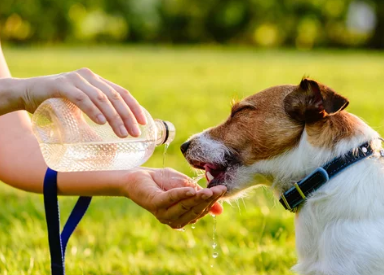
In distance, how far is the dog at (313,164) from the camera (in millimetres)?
2559

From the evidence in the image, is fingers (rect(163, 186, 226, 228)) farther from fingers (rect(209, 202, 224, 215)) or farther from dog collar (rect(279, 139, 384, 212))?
dog collar (rect(279, 139, 384, 212))

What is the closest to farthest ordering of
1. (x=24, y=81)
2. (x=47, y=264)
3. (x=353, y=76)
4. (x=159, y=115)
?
1. (x=24, y=81)
2. (x=47, y=264)
3. (x=159, y=115)
4. (x=353, y=76)

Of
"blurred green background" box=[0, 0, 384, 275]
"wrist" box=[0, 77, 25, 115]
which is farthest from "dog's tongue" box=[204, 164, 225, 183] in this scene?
"wrist" box=[0, 77, 25, 115]

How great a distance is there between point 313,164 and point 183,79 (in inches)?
415

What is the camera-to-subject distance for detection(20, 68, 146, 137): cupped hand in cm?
215

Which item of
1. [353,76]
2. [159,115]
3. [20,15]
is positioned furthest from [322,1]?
[159,115]

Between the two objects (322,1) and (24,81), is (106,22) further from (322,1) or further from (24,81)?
(24,81)

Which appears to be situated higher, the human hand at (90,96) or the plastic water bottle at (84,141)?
the human hand at (90,96)

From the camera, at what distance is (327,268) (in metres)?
2.59

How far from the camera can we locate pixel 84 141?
272 cm

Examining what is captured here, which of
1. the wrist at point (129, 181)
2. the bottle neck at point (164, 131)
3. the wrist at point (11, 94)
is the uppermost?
the wrist at point (11, 94)

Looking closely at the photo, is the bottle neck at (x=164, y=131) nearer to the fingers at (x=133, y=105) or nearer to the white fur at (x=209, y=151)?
the white fur at (x=209, y=151)

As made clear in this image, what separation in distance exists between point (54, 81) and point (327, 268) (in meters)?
1.34

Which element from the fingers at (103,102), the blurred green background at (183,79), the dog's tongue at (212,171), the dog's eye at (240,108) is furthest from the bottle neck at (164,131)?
the blurred green background at (183,79)
